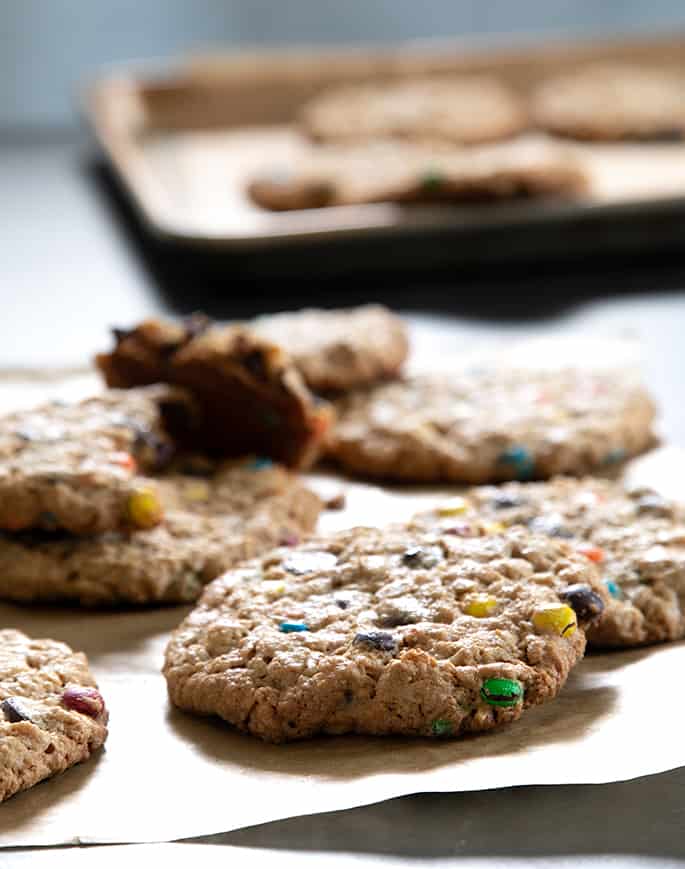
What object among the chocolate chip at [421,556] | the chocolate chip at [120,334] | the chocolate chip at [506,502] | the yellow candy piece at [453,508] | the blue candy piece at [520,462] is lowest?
the blue candy piece at [520,462]

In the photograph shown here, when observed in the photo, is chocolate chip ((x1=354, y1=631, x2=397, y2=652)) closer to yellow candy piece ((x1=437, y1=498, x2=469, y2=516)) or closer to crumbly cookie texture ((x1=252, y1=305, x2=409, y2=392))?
yellow candy piece ((x1=437, y1=498, x2=469, y2=516))

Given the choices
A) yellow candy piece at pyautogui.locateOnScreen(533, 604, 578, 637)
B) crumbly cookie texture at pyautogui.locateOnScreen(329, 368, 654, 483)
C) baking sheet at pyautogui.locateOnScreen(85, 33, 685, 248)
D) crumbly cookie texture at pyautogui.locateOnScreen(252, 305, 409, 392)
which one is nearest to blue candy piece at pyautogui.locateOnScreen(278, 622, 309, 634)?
yellow candy piece at pyautogui.locateOnScreen(533, 604, 578, 637)

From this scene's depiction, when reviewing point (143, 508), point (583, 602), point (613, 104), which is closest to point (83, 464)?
point (143, 508)

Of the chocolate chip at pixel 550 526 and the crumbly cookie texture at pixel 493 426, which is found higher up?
the chocolate chip at pixel 550 526

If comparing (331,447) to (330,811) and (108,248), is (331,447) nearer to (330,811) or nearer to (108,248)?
(330,811)

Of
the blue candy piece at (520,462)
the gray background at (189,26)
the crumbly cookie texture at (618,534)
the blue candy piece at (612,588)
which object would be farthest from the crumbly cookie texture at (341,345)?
the gray background at (189,26)

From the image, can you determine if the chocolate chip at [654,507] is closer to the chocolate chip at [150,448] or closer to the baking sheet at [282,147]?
the chocolate chip at [150,448]

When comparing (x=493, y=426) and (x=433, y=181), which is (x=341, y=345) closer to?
(x=493, y=426)
